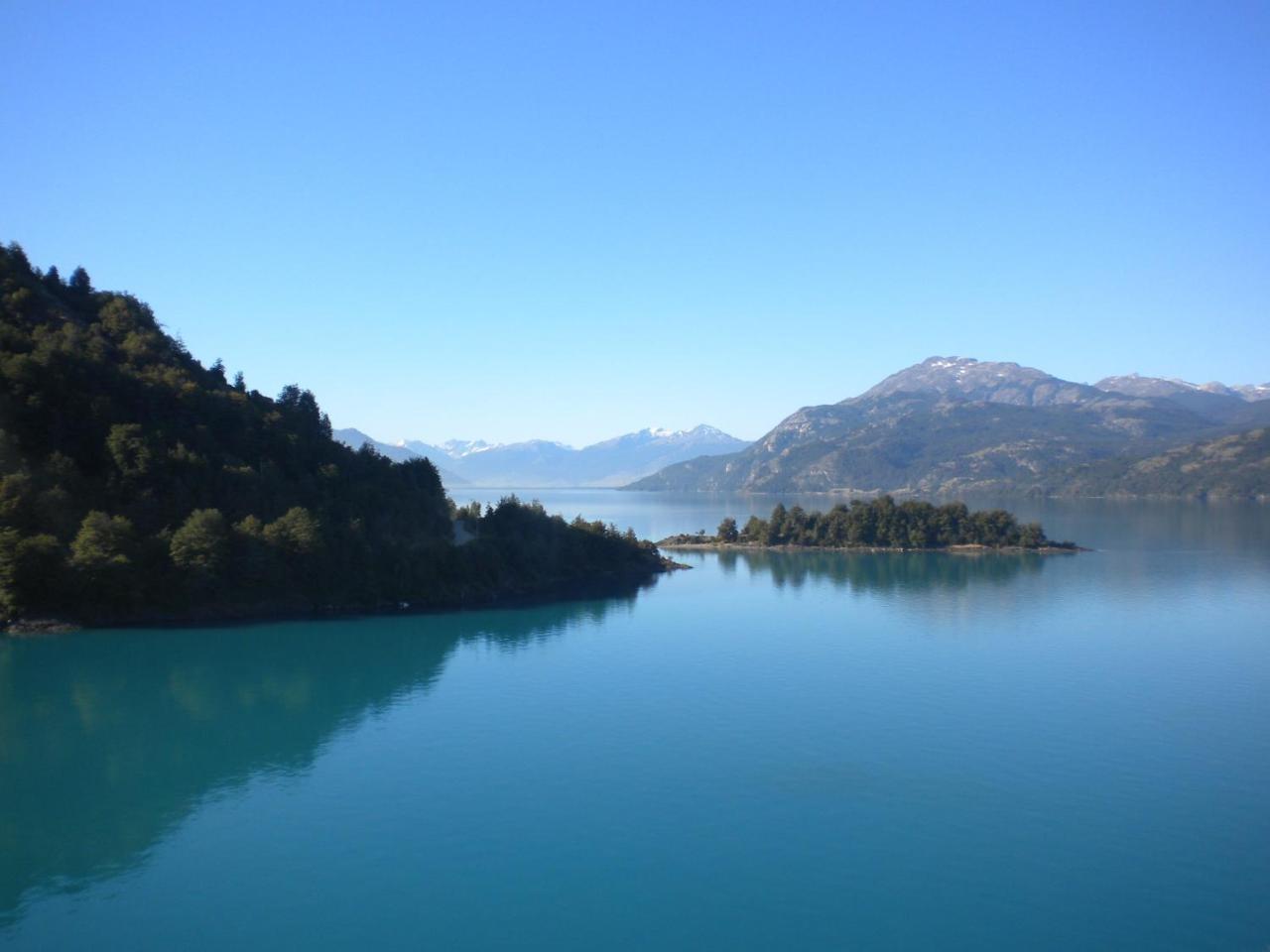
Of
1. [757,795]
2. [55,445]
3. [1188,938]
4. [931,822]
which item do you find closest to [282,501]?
[55,445]

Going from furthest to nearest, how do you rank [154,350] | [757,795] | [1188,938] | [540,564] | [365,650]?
1. [540,564]
2. [154,350]
3. [365,650]
4. [757,795]
5. [1188,938]

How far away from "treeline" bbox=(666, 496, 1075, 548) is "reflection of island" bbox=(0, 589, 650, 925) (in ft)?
181

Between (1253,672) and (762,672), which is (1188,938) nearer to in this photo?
(762,672)

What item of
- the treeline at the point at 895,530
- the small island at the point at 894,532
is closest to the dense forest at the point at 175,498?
the small island at the point at 894,532

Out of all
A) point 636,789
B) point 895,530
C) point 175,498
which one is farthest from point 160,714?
point 895,530

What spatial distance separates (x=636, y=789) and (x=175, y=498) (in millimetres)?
38431

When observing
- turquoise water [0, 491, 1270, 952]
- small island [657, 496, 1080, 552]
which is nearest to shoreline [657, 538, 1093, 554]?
small island [657, 496, 1080, 552]

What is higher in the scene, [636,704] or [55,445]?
[55,445]

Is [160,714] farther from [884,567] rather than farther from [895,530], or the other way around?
[895,530]

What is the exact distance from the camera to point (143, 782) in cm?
2403

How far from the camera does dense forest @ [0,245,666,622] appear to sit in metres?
44.0

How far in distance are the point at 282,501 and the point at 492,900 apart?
138 ft

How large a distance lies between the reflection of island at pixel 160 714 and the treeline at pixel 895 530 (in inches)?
2167

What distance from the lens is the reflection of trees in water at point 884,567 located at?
71.2 metres
